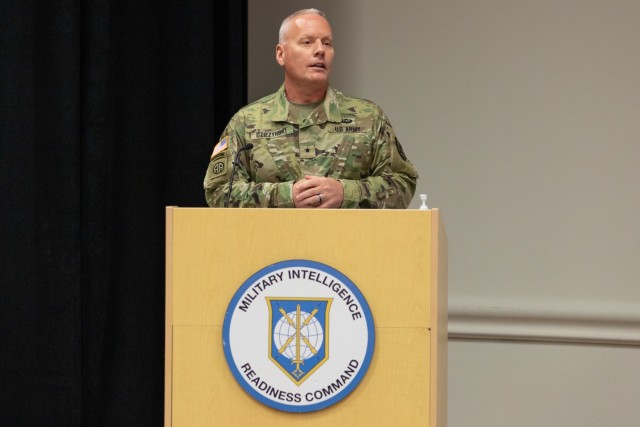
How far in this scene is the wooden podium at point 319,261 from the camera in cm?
239

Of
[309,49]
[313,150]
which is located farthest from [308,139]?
[309,49]

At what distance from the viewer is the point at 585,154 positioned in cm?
419

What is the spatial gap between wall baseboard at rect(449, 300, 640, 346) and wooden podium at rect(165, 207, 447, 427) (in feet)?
5.86

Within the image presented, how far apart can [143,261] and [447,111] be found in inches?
50.2

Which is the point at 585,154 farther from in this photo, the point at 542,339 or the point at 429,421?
the point at 429,421

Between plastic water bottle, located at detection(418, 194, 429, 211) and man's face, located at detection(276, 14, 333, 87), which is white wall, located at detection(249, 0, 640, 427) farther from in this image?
plastic water bottle, located at detection(418, 194, 429, 211)

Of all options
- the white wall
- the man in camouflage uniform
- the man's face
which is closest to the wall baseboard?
the white wall

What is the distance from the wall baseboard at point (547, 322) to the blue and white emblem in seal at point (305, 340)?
6.13ft

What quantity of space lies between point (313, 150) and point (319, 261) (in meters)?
0.61

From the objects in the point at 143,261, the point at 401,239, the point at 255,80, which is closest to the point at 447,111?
the point at 255,80

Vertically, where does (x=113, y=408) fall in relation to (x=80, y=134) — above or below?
below

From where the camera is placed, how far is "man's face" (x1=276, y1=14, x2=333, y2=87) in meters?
2.91

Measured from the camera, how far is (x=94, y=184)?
345 centimetres

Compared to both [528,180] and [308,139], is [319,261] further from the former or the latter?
[528,180]
